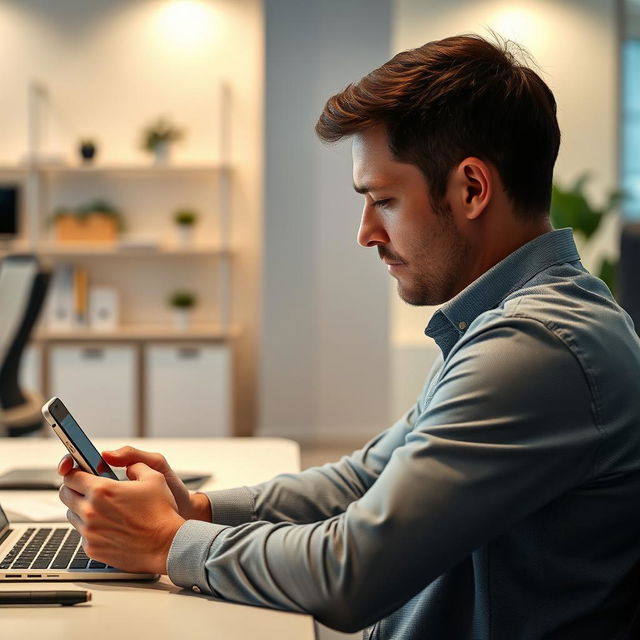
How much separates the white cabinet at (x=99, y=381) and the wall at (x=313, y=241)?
2.64 ft

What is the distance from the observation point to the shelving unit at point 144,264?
212 inches

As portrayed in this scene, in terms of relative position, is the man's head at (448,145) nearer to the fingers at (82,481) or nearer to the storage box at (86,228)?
the fingers at (82,481)

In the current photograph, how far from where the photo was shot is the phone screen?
1032 mm

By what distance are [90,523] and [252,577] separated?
19 centimetres

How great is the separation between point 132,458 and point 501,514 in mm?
508

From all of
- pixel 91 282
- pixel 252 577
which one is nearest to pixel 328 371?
pixel 91 282

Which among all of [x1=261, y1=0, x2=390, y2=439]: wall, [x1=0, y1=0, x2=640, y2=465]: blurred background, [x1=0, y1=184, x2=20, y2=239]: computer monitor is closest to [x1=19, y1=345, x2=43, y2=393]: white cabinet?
[x1=0, y1=0, x2=640, y2=465]: blurred background

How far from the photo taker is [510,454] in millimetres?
875

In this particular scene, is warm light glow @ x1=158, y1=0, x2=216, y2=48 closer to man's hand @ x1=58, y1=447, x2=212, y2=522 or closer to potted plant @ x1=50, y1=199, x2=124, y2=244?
potted plant @ x1=50, y1=199, x2=124, y2=244

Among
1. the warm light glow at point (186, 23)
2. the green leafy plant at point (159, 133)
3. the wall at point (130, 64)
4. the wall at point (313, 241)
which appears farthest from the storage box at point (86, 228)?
the warm light glow at point (186, 23)

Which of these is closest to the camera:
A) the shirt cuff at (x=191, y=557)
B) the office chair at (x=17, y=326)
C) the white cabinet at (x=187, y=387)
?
the shirt cuff at (x=191, y=557)

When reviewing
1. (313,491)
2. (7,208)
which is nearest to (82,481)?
(313,491)

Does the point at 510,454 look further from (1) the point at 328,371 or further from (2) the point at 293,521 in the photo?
(1) the point at 328,371

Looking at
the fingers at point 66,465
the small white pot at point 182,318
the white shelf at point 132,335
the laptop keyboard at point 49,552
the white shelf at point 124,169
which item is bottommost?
the white shelf at point 132,335
